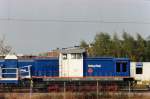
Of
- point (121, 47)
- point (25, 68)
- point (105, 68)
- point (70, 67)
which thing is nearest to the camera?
point (25, 68)

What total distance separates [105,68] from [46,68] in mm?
6196

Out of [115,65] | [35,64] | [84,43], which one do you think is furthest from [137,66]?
[84,43]

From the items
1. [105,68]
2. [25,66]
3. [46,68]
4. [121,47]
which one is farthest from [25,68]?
[121,47]

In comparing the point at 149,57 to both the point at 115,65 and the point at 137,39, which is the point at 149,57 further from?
the point at 115,65

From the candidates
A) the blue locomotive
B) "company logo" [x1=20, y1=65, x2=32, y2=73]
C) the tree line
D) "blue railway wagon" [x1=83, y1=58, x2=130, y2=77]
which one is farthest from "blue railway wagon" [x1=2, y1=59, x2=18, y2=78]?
the tree line

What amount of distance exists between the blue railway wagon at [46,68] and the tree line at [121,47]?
3843cm

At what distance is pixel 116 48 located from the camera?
277 ft

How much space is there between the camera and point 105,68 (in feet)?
138

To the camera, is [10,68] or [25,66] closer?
[10,68]

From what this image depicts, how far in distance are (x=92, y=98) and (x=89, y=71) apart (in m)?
14.9

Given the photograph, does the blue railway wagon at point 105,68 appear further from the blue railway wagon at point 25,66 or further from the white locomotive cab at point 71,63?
the blue railway wagon at point 25,66

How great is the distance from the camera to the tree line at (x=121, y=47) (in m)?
82.9

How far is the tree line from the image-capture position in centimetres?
8294

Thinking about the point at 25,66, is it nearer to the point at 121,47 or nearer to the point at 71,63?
the point at 71,63
